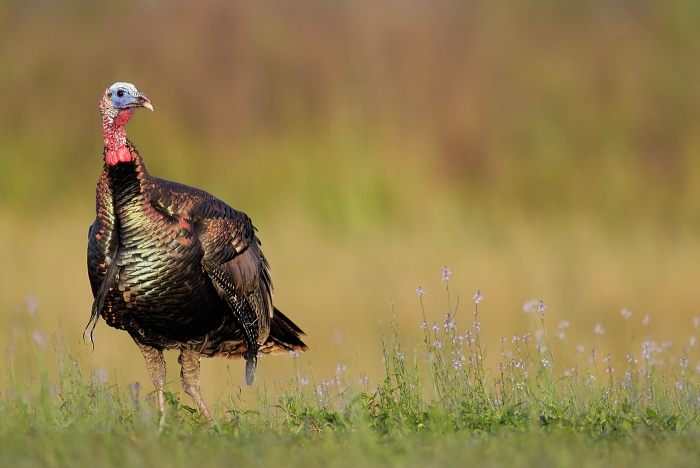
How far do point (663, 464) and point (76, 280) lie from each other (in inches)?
293

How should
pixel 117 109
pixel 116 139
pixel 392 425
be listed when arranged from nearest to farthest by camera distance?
pixel 392 425, pixel 116 139, pixel 117 109

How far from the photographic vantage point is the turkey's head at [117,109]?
268 inches

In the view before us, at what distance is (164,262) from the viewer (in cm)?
654

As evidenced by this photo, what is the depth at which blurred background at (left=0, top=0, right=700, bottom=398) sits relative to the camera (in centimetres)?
1238

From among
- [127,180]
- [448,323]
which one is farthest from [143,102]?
[448,323]

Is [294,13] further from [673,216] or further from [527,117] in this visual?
[673,216]

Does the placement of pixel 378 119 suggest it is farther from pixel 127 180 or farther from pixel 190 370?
pixel 127 180

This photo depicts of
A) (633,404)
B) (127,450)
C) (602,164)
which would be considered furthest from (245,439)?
(602,164)

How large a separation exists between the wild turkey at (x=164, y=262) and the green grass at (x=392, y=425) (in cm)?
Answer: 41

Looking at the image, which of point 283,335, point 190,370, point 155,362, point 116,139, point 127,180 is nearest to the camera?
point 127,180

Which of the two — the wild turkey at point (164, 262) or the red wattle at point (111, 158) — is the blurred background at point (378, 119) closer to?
the wild turkey at point (164, 262)

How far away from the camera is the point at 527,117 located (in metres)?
12.9

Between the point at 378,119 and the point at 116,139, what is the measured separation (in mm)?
6331

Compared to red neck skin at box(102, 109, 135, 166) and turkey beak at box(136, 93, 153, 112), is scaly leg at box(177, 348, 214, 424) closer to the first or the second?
red neck skin at box(102, 109, 135, 166)
